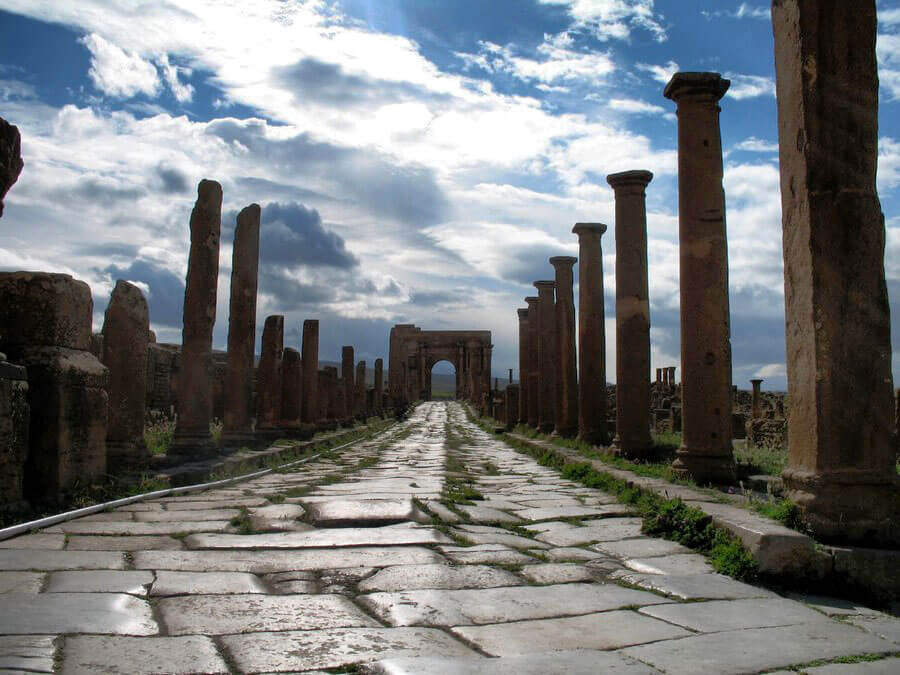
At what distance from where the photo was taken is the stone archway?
64438mm

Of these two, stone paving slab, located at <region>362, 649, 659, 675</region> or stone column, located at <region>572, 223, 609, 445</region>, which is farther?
stone column, located at <region>572, 223, 609, 445</region>

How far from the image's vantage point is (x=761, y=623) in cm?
364

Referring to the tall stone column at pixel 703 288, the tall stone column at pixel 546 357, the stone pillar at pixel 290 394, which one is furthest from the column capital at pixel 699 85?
the stone pillar at pixel 290 394

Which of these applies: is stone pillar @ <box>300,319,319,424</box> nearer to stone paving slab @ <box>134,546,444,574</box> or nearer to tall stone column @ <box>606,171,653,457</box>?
tall stone column @ <box>606,171,653,457</box>

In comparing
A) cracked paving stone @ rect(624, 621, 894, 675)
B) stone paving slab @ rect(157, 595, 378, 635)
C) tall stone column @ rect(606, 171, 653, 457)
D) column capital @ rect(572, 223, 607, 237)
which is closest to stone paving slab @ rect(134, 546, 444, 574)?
stone paving slab @ rect(157, 595, 378, 635)

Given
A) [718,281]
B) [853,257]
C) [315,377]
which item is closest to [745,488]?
[718,281]

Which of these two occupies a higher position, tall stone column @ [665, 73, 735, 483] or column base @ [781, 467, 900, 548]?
tall stone column @ [665, 73, 735, 483]

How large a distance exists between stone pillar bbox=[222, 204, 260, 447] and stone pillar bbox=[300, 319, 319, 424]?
4.60 meters

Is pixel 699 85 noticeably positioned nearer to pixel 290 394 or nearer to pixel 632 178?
pixel 632 178

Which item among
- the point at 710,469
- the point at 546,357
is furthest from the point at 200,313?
the point at 546,357

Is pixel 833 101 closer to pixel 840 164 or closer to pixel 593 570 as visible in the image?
pixel 840 164

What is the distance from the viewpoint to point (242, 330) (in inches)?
554

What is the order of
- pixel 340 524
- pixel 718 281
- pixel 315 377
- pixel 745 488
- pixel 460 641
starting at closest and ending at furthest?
pixel 460 641 < pixel 340 524 < pixel 745 488 < pixel 718 281 < pixel 315 377

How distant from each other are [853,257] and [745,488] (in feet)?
11.2
